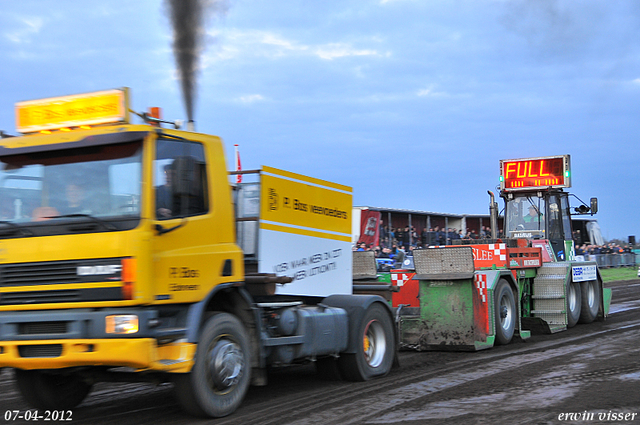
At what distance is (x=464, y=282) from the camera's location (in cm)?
1061

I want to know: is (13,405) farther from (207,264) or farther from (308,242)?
(308,242)

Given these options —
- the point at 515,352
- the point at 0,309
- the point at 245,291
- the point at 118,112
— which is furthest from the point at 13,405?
the point at 515,352

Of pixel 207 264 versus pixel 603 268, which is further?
pixel 603 268

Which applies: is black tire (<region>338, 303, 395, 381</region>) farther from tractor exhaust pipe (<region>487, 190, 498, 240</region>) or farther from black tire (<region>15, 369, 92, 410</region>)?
tractor exhaust pipe (<region>487, 190, 498, 240</region>)

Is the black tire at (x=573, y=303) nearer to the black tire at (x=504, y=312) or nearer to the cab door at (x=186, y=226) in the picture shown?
the black tire at (x=504, y=312)

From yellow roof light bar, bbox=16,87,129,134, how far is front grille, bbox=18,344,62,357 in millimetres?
1955

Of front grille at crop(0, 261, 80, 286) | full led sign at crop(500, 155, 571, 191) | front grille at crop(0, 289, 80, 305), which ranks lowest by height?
front grille at crop(0, 289, 80, 305)

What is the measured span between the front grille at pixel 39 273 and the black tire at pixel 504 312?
725 centimetres

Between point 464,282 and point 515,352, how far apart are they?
1.26m

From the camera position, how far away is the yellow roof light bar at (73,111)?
6211mm

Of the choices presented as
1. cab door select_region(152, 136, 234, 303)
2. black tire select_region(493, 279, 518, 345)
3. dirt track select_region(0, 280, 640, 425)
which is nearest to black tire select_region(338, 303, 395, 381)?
dirt track select_region(0, 280, 640, 425)

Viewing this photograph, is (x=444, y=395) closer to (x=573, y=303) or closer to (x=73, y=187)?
(x=73, y=187)

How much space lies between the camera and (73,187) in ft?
19.7

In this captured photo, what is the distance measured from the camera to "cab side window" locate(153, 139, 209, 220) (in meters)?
6.04
